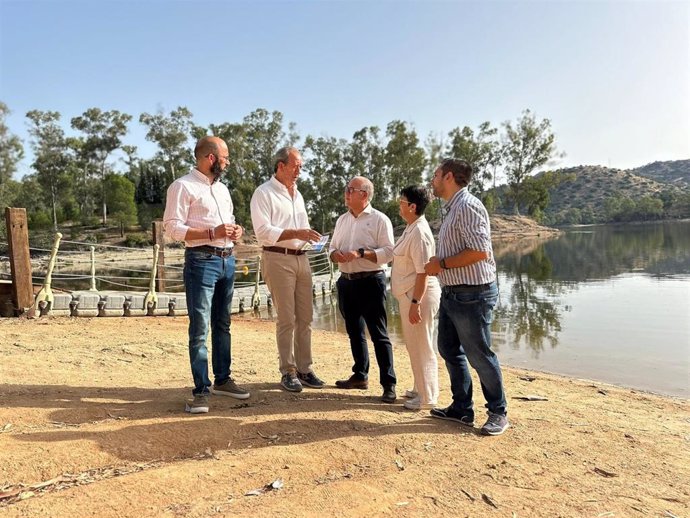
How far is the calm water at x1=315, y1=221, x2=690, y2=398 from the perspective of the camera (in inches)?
258

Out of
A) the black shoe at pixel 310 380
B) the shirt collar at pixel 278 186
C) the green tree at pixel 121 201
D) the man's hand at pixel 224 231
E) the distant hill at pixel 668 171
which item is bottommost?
the black shoe at pixel 310 380

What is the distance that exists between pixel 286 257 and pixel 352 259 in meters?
0.51

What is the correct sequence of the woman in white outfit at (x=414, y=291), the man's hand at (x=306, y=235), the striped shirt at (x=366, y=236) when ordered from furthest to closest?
the striped shirt at (x=366, y=236) → the man's hand at (x=306, y=235) → the woman in white outfit at (x=414, y=291)

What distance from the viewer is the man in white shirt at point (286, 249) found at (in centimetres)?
368

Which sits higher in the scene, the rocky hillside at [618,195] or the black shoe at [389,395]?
the rocky hillside at [618,195]

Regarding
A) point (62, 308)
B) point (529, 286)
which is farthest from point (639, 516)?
point (529, 286)

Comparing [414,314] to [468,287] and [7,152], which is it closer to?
[468,287]

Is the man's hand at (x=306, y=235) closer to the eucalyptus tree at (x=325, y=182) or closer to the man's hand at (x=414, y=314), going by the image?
the man's hand at (x=414, y=314)

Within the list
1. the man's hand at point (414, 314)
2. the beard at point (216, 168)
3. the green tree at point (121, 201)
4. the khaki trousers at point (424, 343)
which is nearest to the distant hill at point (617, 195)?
the green tree at point (121, 201)

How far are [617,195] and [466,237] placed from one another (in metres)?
116

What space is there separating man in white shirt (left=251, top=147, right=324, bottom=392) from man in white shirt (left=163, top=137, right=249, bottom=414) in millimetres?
303

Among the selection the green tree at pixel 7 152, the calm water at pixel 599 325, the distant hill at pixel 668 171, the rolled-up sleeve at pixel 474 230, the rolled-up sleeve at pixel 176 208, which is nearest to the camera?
the rolled-up sleeve at pixel 474 230

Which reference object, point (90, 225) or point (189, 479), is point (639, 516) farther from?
point (90, 225)

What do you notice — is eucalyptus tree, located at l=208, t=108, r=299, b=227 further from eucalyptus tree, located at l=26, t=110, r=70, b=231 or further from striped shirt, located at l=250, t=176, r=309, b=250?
striped shirt, located at l=250, t=176, r=309, b=250
